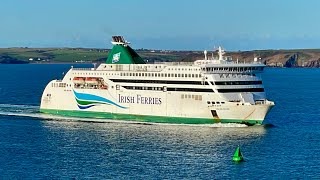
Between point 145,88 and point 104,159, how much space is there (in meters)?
20.5

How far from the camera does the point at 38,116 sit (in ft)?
247

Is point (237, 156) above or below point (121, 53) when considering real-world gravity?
below

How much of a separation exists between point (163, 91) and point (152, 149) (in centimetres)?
1551

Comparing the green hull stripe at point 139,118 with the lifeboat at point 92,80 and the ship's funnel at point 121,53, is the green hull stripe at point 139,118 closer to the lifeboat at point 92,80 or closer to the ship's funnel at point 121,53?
the lifeboat at point 92,80

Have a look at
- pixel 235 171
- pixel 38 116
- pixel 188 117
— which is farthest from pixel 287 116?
pixel 235 171

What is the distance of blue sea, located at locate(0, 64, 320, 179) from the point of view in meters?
46.6

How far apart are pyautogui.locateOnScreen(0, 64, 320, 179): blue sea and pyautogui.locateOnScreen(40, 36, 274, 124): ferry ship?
1734 millimetres

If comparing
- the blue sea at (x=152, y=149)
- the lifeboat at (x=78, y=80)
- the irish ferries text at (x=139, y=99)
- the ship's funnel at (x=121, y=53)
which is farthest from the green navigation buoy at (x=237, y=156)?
the lifeboat at (x=78, y=80)

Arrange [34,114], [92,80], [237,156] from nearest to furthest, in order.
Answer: [237,156] → [92,80] → [34,114]

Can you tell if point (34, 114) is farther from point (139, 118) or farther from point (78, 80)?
point (139, 118)

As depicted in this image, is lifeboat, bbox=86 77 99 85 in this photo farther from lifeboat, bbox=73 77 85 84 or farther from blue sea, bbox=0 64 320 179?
blue sea, bbox=0 64 320 179

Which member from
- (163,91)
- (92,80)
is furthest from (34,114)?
(163,91)

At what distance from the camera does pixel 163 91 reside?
69125 mm

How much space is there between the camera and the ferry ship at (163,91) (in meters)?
66.1
